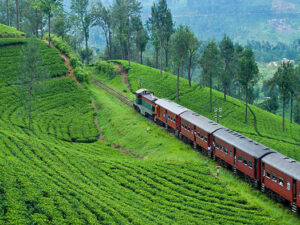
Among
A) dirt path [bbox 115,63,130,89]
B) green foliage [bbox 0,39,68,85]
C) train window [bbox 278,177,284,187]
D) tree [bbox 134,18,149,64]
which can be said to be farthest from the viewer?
tree [bbox 134,18,149,64]

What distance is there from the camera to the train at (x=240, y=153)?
97.7ft

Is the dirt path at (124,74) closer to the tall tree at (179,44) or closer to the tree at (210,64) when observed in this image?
the tall tree at (179,44)

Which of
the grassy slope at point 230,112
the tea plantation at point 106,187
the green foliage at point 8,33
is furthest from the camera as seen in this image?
the green foliage at point 8,33

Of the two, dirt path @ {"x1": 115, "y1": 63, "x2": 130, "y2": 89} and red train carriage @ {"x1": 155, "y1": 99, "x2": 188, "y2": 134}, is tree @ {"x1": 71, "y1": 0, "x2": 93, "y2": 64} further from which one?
red train carriage @ {"x1": 155, "y1": 99, "x2": 188, "y2": 134}

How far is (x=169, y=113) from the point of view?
51469 millimetres

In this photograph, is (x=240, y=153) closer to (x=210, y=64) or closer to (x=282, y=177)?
(x=282, y=177)

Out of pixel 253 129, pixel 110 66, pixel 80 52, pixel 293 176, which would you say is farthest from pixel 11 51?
pixel 293 176

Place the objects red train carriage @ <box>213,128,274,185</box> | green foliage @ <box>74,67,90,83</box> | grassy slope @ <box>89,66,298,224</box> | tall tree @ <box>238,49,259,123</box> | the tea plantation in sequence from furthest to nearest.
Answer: green foliage @ <box>74,67,90,83</box> → tall tree @ <box>238,49,259,123</box> → red train carriage @ <box>213,128,274,185</box> → grassy slope @ <box>89,66,298,224</box> → the tea plantation

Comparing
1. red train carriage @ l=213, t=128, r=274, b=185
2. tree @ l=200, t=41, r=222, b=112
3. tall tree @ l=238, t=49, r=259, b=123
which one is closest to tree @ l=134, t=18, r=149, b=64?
tree @ l=200, t=41, r=222, b=112

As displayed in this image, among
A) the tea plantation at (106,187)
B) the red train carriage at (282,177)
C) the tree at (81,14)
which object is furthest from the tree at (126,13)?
the red train carriage at (282,177)

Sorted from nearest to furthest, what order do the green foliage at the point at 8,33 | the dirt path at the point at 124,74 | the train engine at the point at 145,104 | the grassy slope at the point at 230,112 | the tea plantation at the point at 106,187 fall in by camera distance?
the tea plantation at the point at 106,187 → the train engine at the point at 145,104 → the grassy slope at the point at 230,112 → the green foliage at the point at 8,33 → the dirt path at the point at 124,74

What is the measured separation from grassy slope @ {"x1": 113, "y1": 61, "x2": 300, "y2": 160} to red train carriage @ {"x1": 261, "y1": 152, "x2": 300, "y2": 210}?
25886 mm

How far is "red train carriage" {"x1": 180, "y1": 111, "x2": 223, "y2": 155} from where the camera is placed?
137ft

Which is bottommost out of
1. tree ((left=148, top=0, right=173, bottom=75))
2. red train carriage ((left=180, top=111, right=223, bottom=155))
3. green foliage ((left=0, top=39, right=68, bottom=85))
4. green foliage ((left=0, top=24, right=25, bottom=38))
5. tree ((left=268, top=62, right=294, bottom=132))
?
red train carriage ((left=180, top=111, right=223, bottom=155))
